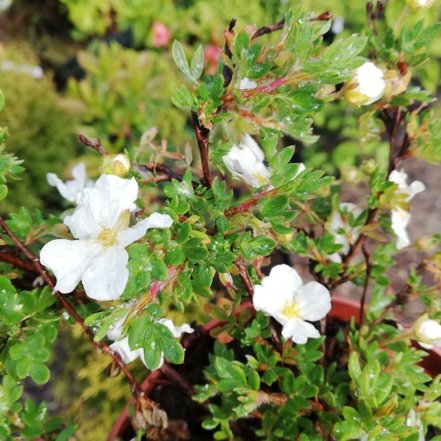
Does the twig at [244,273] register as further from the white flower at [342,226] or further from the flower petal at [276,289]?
the white flower at [342,226]

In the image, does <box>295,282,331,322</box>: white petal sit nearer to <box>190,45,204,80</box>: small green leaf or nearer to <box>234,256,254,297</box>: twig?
<box>234,256,254,297</box>: twig

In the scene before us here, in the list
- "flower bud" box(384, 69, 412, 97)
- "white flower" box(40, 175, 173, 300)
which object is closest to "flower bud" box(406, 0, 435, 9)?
"flower bud" box(384, 69, 412, 97)

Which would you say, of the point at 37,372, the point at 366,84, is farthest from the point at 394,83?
the point at 37,372

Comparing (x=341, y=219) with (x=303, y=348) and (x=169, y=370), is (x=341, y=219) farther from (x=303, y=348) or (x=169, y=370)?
(x=169, y=370)

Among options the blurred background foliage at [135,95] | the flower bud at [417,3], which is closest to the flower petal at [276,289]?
the flower bud at [417,3]

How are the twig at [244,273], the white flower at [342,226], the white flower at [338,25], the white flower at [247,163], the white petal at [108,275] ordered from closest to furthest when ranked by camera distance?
1. the white petal at [108,275]
2. the twig at [244,273]
3. the white flower at [247,163]
4. the white flower at [342,226]
5. the white flower at [338,25]

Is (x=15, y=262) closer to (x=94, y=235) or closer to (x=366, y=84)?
(x=94, y=235)

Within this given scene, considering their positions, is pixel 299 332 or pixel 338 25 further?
pixel 338 25
